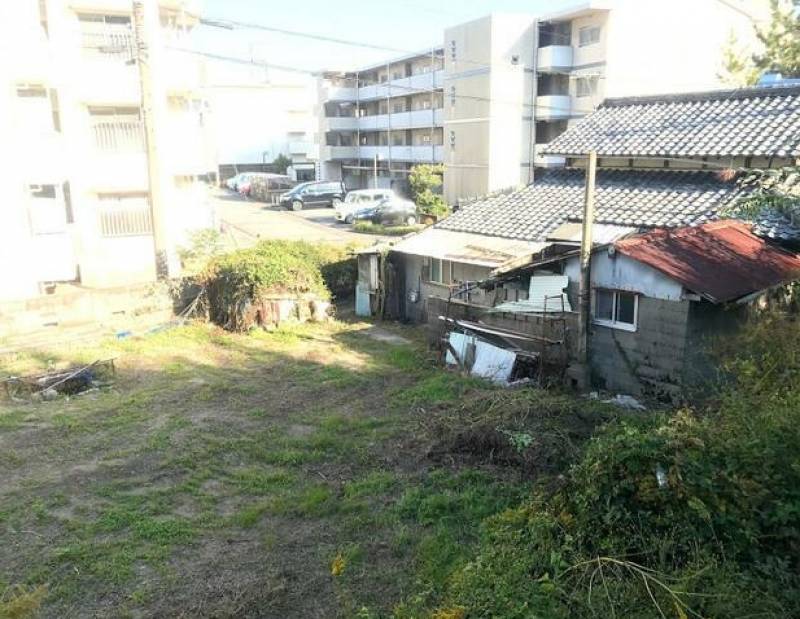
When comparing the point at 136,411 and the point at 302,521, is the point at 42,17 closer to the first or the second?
the point at 136,411

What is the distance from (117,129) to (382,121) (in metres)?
30.2

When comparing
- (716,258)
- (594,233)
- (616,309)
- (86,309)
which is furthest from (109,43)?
(716,258)

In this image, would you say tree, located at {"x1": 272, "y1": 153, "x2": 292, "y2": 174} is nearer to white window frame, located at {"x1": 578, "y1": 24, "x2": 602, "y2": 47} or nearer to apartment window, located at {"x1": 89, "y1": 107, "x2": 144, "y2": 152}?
white window frame, located at {"x1": 578, "y1": 24, "x2": 602, "y2": 47}

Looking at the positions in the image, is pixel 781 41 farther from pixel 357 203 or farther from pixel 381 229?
pixel 357 203

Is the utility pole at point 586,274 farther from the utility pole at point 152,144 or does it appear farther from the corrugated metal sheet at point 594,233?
the utility pole at point 152,144

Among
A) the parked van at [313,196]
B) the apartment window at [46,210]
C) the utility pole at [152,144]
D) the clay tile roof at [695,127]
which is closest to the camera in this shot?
the clay tile roof at [695,127]

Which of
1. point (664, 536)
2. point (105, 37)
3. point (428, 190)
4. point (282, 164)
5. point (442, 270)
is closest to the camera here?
point (664, 536)

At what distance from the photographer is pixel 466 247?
1563cm

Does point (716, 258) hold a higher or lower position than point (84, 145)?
lower

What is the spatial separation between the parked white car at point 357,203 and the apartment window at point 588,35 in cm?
1255

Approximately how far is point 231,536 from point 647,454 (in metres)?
4.54

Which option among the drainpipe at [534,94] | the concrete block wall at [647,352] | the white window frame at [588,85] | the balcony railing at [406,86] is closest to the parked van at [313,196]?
the balcony railing at [406,86]

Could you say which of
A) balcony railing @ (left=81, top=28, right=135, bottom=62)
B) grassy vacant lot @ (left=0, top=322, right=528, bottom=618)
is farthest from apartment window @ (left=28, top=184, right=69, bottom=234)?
grassy vacant lot @ (left=0, top=322, right=528, bottom=618)

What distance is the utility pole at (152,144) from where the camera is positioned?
1548 cm
